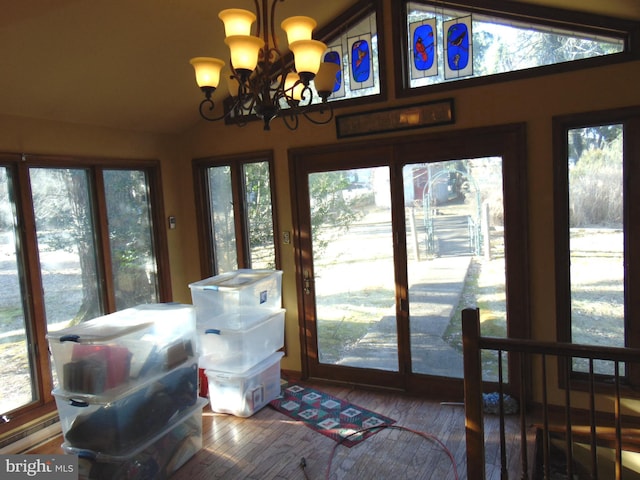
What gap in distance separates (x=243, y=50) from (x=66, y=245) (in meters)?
2.52

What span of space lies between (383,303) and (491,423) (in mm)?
1187

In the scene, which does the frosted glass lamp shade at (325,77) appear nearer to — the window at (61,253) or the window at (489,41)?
the window at (489,41)

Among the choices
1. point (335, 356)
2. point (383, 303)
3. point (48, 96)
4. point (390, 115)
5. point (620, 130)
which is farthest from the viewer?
point (335, 356)

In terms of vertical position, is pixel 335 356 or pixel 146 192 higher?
pixel 146 192

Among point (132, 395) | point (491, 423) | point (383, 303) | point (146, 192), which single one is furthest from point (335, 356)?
point (146, 192)

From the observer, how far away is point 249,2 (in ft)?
10.0

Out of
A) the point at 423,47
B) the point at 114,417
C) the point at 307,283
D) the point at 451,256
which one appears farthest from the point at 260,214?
the point at 114,417

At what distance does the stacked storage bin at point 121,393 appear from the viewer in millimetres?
2602

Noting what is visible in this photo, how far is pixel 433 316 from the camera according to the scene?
12.3 ft

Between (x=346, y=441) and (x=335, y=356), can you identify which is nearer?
(x=346, y=441)

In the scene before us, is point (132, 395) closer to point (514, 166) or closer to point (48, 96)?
point (48, 96)

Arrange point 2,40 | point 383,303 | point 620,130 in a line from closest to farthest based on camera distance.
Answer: point 2,40 < point 620,130 < point 383,303

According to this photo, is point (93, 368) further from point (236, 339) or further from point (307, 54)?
point (307, 54)

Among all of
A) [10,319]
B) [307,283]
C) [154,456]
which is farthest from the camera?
[307,283]
